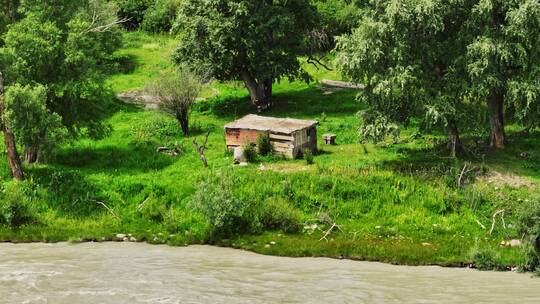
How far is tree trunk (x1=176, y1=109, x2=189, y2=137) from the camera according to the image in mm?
45938

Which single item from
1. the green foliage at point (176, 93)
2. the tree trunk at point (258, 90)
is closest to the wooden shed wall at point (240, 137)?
the green foliage at point (176, 93)

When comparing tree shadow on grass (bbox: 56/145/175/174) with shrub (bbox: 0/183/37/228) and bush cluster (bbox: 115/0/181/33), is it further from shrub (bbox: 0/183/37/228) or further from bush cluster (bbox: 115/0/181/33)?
bush cluster (bbox: 115/0/181/33)

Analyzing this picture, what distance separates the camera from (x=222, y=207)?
33719 millimetres

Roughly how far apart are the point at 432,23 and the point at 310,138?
920 centimetres

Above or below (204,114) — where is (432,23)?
above

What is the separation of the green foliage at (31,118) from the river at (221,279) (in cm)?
612

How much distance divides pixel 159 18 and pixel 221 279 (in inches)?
1850

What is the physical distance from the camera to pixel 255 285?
27891 millimetres

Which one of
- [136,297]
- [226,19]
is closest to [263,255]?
[136,297]

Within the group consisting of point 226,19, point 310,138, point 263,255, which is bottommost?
→ point 263,255

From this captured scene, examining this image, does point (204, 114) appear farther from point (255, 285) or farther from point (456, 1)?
point (255, 285)

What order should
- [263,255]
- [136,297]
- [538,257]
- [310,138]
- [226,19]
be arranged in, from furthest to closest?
[226,19] < [310,138] < [263,255] < [538,257] < [136,297]

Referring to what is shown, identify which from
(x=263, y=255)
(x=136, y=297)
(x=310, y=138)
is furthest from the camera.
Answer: (x=310, y=138)

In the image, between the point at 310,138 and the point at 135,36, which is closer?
the point at 310,138
